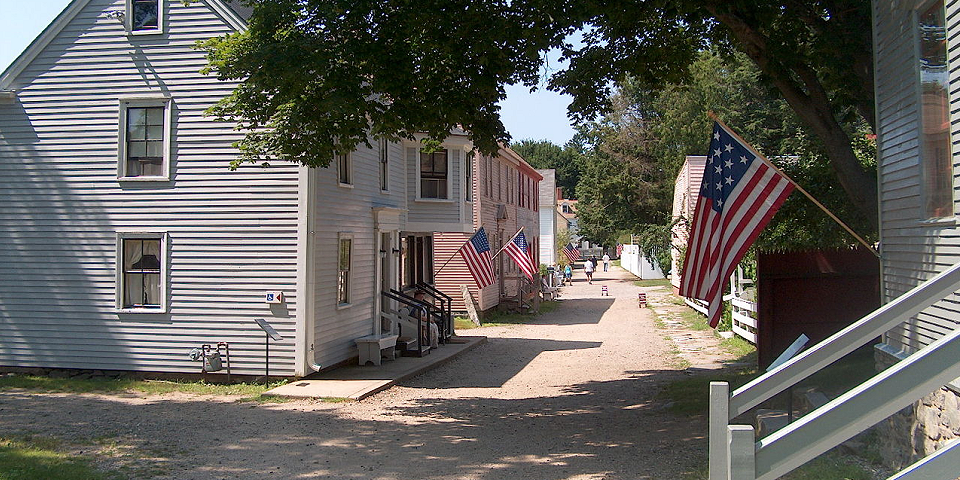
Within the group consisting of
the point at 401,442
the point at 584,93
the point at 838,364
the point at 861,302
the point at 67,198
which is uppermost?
the point at 584,93

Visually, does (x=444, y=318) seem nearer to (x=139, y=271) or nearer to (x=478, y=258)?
(x=478, y=258)

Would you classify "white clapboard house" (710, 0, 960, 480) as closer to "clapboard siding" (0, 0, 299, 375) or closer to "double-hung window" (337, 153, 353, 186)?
"clapboard siding" (0, 0, 299, 375)

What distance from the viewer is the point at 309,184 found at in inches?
593

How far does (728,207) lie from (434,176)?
51.7ft

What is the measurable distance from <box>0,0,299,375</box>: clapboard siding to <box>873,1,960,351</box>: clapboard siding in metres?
9.90

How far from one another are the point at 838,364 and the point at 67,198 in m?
14.2

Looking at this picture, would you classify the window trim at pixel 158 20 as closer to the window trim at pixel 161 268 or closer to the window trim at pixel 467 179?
the window trim at pixel 161 268

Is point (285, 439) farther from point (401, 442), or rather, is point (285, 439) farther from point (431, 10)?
point (431, 10)

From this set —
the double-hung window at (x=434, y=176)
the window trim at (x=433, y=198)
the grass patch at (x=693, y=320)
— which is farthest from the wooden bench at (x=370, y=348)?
the grass patch at (x=693, y=320)

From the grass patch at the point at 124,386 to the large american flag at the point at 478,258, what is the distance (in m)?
9.22

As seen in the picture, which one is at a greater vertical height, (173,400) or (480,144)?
(480,144)

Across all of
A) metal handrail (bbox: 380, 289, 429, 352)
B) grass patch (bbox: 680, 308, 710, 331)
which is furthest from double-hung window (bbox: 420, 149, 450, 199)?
grass patch (bbox: 680, 308, 710, 331)

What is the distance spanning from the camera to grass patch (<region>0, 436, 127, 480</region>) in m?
8.11

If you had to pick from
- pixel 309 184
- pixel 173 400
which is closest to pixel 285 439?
pixel 173 400
